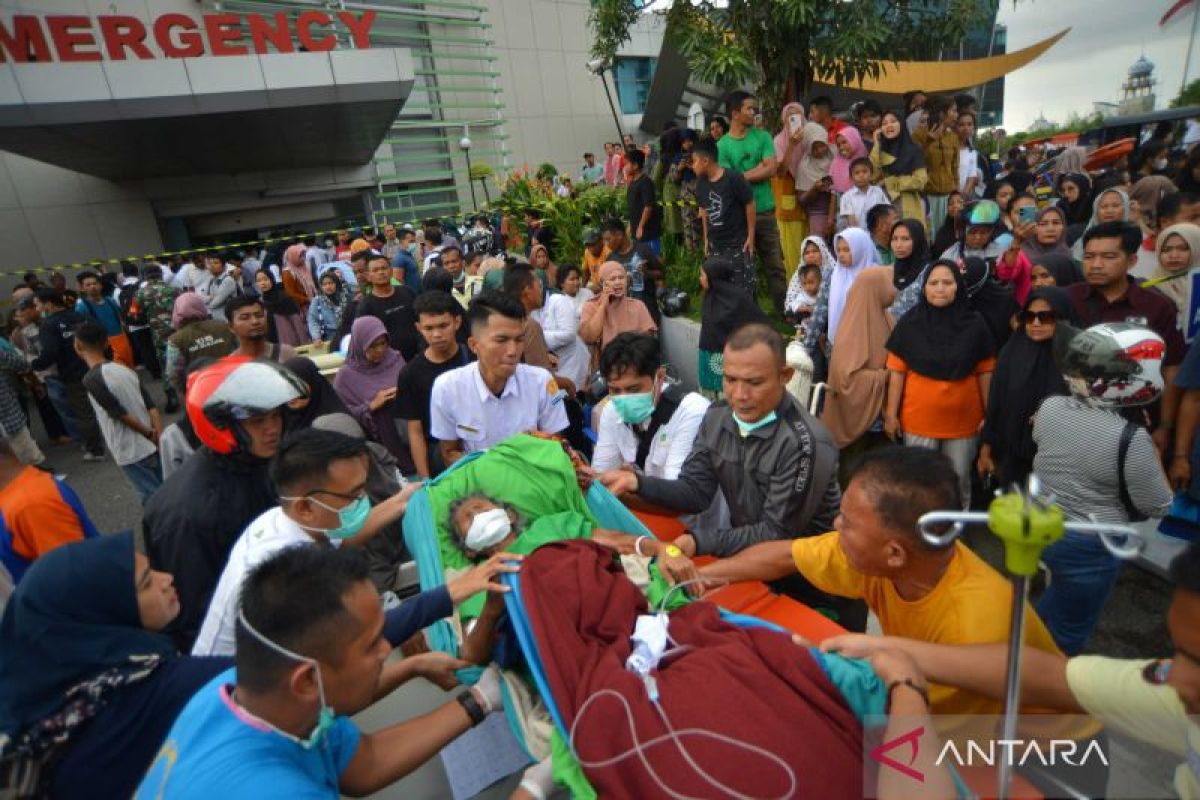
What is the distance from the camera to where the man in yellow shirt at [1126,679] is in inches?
51.4

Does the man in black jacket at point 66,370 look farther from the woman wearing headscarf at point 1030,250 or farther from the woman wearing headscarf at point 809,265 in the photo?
the woman wearing headscarf at point 1030,250

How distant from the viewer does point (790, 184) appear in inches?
284

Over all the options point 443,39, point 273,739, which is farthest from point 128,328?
point 443,39

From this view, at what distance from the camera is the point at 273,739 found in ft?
4.79

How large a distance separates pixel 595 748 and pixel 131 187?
2246 cm

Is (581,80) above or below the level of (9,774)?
above

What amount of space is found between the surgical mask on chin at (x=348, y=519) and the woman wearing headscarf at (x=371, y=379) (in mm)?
1980

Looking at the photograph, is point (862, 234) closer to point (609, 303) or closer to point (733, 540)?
point (609, 303)

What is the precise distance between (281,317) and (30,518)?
5.42 m

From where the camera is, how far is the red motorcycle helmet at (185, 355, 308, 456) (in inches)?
95.9

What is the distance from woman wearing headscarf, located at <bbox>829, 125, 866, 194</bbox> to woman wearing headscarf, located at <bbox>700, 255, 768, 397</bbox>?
2511 millimetres

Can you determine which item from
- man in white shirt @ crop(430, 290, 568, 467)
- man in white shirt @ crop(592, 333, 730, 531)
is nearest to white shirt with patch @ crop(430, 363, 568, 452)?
man in white shirt @ crop(430, 290, 568, 467)

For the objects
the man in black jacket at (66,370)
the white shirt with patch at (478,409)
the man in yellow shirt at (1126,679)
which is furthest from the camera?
the man in black jacket at (66,370)

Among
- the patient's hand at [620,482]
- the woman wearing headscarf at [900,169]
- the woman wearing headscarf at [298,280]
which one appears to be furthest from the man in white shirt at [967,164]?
the woman wearing headscarf at [298,280]
